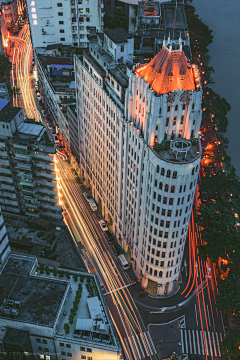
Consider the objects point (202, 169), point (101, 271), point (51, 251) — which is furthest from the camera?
point (202, 169)

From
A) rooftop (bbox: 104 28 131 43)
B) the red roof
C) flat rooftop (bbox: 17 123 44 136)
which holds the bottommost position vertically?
flat rooftop (bbox: 17 123 44 136)

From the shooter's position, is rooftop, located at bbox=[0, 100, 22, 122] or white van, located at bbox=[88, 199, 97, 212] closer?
rooftop, located at bbox=[0, 100, 22, 122]

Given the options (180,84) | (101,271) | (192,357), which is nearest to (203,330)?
(192,357)

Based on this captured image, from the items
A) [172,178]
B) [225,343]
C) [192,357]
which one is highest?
[172,178]

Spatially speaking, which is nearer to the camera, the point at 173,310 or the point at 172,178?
the point at 172,178

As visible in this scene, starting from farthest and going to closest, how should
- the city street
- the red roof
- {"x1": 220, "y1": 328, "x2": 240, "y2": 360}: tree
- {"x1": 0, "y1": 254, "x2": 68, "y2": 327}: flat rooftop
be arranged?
the city street < {"x1": 220, "y1": 328, "x2": 240, "y2": 360}: tree < the red roof < {"x1": 0, "y1": 254, "x2": 68, "y2": 327}: flat rooftop

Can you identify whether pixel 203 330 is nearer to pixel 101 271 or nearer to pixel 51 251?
pixel 101 271

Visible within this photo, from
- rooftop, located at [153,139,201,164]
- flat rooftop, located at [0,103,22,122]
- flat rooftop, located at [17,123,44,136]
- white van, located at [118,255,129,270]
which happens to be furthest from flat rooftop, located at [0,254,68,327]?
white van, located at [118,255,129,270]

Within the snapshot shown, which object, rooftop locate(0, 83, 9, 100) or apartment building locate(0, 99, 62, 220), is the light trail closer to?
apartment building locate(0, 99, 62, 220)
